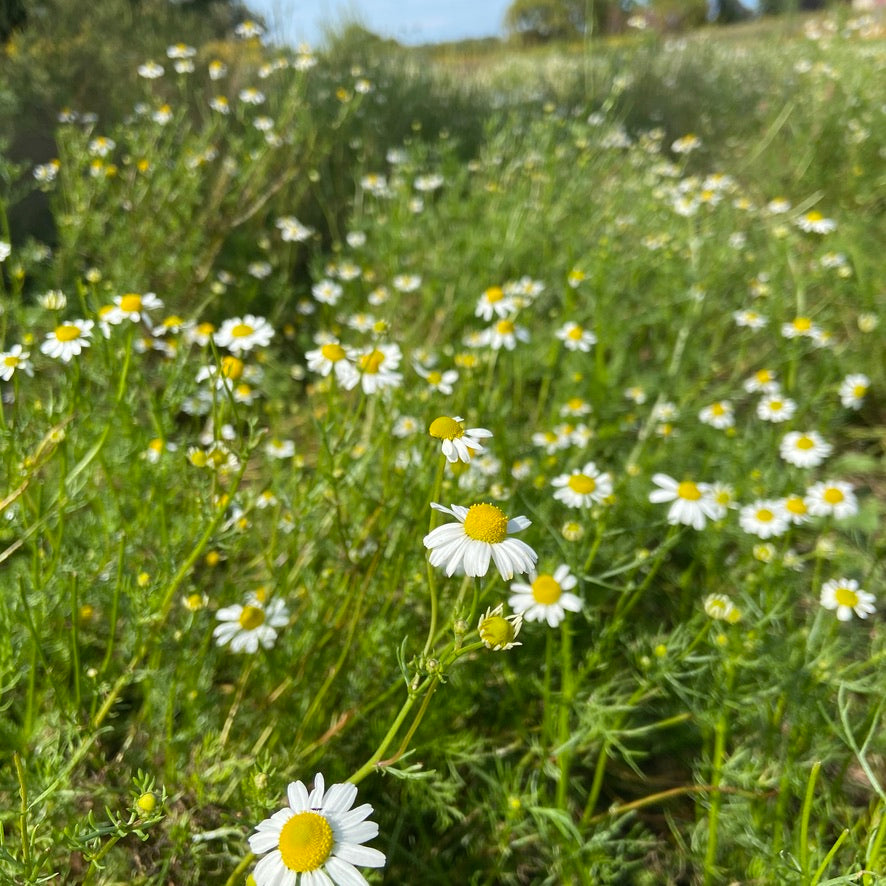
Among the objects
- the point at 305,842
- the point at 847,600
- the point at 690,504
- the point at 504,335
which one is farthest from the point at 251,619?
the point at 847,600

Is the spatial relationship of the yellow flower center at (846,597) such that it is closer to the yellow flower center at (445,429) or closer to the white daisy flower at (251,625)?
the yellow flower center at (445,429)

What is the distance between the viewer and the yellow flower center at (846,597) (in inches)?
59.8

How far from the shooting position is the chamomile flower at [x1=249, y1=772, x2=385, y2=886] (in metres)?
0.75

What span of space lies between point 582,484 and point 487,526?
71 centimetres

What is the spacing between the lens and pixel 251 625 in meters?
1.44

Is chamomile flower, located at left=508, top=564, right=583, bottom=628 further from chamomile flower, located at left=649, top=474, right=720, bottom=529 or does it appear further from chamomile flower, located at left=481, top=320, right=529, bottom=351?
chamomile flower, located at left=481, top=320, right=529, bottom=351

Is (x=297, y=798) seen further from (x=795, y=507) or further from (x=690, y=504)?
(x=795, y=507)

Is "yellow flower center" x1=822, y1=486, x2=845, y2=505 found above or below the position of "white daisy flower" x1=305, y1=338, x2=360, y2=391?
below

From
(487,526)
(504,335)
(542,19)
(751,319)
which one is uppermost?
(542,19)

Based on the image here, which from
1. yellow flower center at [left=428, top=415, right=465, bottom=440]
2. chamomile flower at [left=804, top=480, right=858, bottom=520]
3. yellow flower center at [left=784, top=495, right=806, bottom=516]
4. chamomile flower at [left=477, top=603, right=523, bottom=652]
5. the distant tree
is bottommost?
chamomile flower at [left=804, top=480, right=858, bottom=520]

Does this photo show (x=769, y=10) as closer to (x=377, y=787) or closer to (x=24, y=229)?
(x=24, y=229)

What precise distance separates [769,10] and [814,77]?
50.3 feet

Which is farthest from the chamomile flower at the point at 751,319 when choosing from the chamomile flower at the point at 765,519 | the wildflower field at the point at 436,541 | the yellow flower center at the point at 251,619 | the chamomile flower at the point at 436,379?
the yellow flower center at the point at 251,619

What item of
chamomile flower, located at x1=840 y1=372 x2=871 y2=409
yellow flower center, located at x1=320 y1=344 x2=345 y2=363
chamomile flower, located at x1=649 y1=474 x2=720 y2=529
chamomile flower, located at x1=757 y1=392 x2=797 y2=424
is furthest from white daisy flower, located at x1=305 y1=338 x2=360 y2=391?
chamomile flower, located at x1=840 y1=372 x2=871 y2=409
